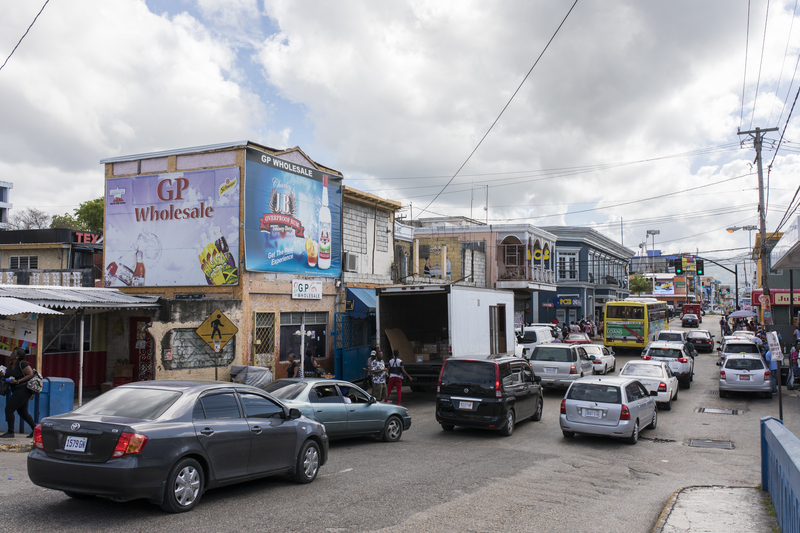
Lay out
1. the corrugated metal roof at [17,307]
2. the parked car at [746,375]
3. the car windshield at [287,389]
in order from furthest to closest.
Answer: the parked car at [746,375]
the corrugated metal roof at [17,307]
the car windshield at [287,389]

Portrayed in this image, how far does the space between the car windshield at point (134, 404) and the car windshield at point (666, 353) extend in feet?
67.7

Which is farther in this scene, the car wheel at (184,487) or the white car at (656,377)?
the white car at (656,377)

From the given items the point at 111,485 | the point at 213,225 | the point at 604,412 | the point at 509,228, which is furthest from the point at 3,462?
the point at 509,228

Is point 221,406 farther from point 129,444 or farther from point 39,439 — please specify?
point 39,439

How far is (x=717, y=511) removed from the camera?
7.47 metres

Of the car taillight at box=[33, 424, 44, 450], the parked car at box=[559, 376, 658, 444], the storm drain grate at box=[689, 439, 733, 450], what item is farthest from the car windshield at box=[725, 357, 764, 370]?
the car taillight at box=[33, 424, 44, 450]

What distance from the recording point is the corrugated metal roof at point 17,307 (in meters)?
11.5

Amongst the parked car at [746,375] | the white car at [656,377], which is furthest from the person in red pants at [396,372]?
the parked car at [746,375]

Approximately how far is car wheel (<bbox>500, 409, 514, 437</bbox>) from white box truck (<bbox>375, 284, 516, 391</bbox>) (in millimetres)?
4317

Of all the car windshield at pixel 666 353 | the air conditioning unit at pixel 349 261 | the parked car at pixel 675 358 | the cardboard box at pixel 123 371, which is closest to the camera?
the cardboard box at pixel 123 371

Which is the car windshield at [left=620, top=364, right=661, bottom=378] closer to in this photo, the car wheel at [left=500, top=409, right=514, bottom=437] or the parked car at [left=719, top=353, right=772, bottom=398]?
the parked car at [left=719, top=353, right=772, bottom=398]

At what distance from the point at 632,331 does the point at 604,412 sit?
976 inches

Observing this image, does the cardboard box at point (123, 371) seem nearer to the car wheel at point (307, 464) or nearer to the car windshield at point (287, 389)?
the car windshield at point (287, 389)

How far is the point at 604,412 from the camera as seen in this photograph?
12.6 metres
